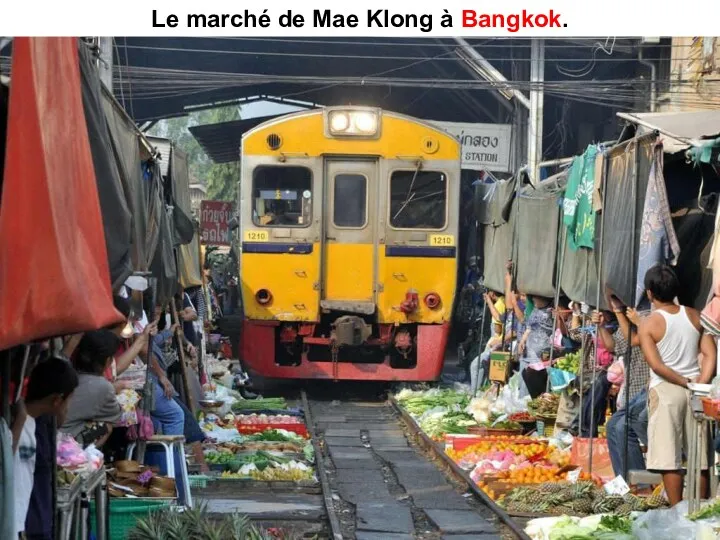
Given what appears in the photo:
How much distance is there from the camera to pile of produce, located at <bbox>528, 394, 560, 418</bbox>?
38.6ft

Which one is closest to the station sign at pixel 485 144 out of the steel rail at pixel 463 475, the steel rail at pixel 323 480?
the steel rail at pixel 463 475

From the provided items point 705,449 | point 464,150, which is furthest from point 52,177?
point 464,150

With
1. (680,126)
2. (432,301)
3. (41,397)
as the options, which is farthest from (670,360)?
(432,301)

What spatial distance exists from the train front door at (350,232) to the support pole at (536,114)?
8.53 feet

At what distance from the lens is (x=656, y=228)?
825cm

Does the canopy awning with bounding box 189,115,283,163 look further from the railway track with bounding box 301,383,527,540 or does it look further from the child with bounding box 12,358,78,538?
the child with bounding box 12,358,78,538

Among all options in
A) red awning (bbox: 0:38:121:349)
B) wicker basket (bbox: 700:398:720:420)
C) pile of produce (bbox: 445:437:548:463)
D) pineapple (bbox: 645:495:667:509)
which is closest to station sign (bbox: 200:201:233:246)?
pile of produce (bbox: 445:437:548:463)

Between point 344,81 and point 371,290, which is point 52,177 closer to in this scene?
point 371,290

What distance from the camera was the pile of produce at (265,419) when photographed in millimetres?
13219

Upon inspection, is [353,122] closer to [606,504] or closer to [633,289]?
[633,289]

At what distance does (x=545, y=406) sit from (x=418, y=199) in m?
4.65

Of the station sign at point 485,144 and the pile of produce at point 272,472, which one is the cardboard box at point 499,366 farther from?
the station sign at point 485,144

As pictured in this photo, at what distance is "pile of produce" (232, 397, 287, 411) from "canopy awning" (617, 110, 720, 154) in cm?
716

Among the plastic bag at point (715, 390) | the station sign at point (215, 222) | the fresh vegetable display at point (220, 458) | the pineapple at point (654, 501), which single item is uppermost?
the station sign at point (215, 222)
